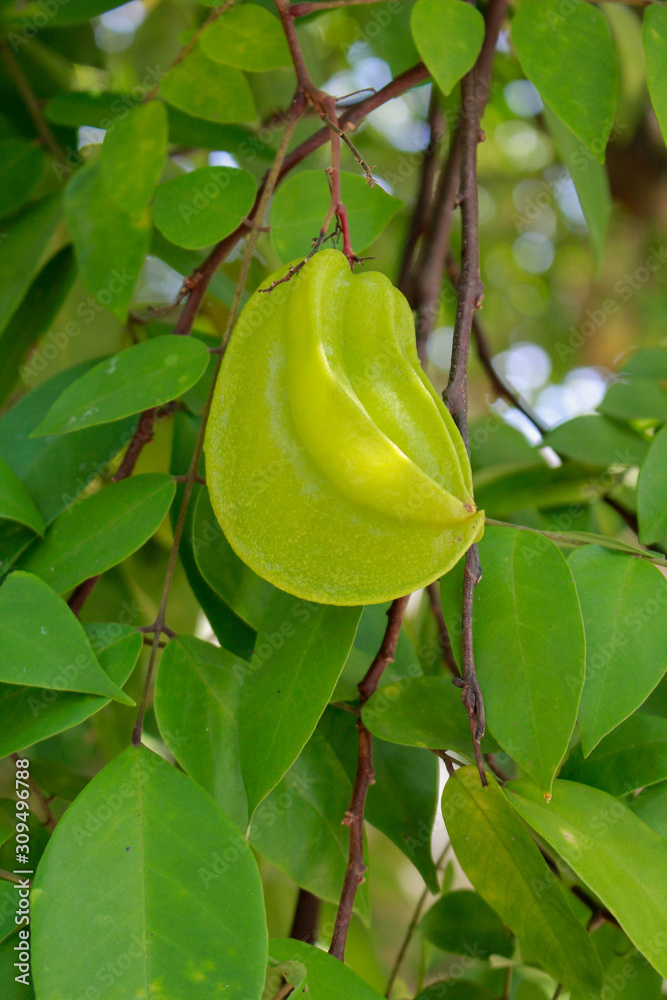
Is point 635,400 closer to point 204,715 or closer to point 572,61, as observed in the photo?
point 572,61

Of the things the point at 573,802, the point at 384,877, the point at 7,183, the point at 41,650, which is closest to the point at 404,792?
the point at 573,802

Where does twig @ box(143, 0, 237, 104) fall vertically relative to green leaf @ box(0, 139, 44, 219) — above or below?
above

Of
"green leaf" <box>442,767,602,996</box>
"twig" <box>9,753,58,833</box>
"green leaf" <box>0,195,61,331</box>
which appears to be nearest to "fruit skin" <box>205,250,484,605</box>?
"green leaf" <box>442,767,602,996</box>

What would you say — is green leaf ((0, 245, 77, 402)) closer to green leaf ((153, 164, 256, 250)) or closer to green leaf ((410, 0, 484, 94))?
green leaf ((153, 164, 256, 250))

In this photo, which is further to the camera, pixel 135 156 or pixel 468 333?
pixel 135 156

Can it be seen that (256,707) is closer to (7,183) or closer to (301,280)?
(301,280)

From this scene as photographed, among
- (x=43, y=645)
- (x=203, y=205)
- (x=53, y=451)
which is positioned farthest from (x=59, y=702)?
(x=203, y=205)
